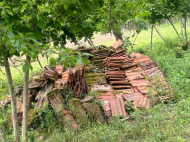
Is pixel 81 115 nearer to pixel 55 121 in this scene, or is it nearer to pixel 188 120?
pixel 55 121

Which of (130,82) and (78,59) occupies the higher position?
(78,59)

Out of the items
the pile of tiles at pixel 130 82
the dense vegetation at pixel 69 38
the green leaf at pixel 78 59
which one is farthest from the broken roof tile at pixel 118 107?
the green leaf at pixel 78 59

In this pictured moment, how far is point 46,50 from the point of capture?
4.84 ft

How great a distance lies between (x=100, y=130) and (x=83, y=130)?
1.72 feet

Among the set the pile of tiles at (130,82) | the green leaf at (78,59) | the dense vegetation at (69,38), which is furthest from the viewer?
the pile of tiles at (130,82)

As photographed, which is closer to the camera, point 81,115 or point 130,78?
point 81,115

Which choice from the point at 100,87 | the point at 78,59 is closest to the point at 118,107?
the point at 100,87

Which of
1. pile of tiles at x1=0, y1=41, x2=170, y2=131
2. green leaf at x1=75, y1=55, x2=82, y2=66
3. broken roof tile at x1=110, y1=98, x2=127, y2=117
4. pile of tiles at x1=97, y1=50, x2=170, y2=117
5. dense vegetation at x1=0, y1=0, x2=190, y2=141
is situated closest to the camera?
green leaf at x1=75, y1=55, x2=82, y2=66

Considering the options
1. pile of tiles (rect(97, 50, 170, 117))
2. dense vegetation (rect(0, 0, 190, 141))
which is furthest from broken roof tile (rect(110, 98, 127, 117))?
dense vegetation (rect(0, 0, 190, 141))

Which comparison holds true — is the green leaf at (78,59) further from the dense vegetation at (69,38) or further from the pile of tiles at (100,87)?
the pile of tiles at (100,87)

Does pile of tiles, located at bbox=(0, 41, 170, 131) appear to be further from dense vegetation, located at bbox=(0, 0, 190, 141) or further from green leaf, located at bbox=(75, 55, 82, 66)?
green leaf, located at bbox=(75, 55, 82, 66)

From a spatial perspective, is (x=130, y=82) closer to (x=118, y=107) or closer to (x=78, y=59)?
(x=118, y=107)

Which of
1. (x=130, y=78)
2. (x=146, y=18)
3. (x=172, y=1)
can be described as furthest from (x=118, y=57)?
(x=172, y=1)

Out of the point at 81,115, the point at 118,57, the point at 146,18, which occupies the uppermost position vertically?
A: the point at 146,18
